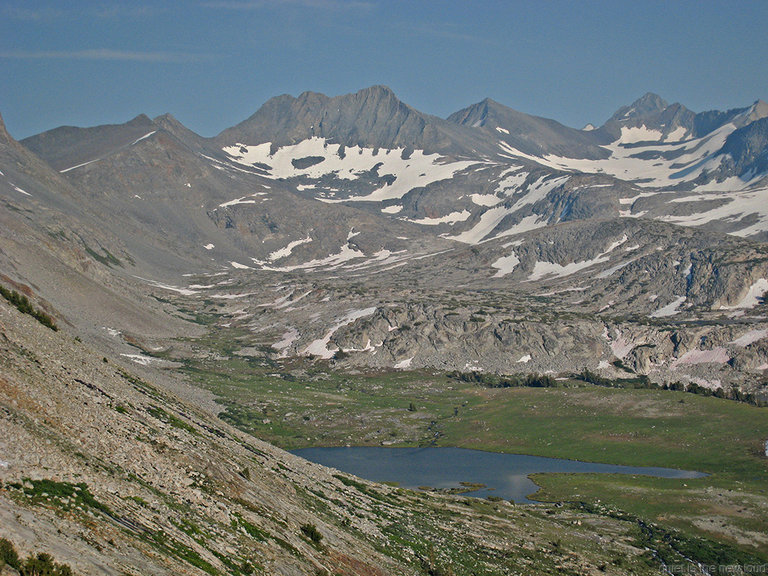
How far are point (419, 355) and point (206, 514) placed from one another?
132 metres

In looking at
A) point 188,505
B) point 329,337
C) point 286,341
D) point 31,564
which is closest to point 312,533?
point 188,505

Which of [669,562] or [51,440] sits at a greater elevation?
[51,440]

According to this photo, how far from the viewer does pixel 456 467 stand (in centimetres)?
9756

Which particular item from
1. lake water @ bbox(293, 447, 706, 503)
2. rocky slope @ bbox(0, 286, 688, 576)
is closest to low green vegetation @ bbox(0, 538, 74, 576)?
rocky slope @ bbox(0, 286, 688, 576)

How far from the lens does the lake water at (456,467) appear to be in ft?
287

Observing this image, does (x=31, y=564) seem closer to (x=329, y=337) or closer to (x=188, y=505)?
(x=188, y=505)

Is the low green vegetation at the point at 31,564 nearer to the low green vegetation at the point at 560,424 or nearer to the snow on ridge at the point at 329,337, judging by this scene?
the low green vegetation at the point at 560,424

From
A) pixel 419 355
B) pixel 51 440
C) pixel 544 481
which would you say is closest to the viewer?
pixel 51 440

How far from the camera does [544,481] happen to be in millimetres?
89625

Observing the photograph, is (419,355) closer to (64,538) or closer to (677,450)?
(677,450)

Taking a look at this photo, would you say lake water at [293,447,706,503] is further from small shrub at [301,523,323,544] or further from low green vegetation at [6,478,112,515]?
low green vegetation at [6,478,112,515]

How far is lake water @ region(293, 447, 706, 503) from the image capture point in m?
87.4

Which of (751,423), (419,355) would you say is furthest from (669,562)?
(419,355)

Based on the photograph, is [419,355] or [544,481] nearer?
[544,481]
